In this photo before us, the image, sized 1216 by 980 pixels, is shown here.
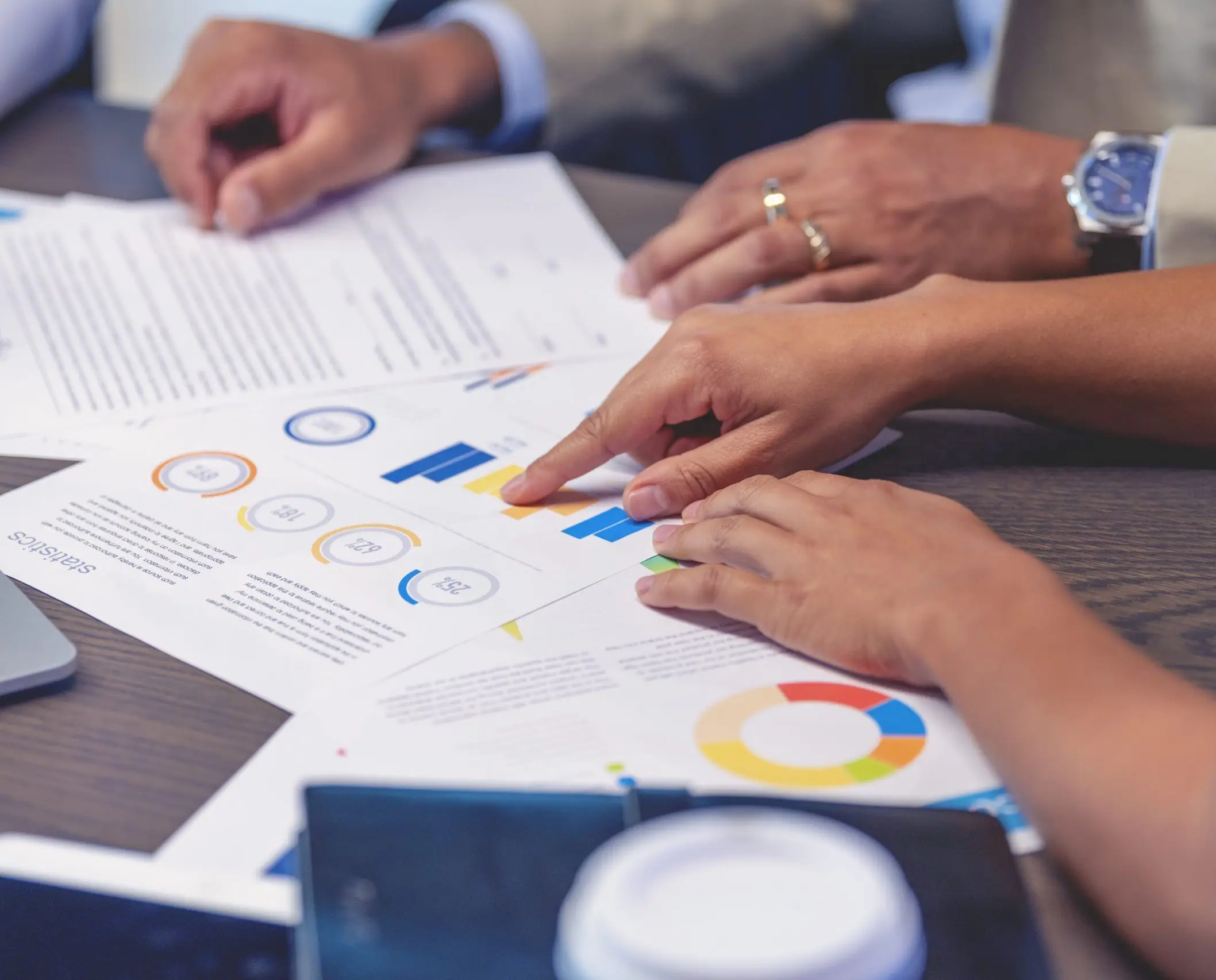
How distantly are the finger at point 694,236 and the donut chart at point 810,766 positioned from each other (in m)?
0.44

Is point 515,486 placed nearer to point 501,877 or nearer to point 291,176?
point 501,877

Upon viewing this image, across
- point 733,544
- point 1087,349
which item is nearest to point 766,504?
point 733,544

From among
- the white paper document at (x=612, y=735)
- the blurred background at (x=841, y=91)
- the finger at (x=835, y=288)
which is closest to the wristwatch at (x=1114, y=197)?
the finger at (x=835, y=288)

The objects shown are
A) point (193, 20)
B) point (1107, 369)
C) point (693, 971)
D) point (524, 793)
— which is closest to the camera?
point (693, 971)

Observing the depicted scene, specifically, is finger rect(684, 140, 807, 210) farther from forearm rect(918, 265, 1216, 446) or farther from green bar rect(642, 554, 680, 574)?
green bar rect(642, 554, 680, 574)

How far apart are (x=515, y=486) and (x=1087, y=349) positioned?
1.06ft

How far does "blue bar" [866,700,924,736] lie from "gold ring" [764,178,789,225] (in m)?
0.46

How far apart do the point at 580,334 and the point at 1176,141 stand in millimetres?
400

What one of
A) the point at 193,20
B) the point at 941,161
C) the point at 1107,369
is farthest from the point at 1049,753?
the point at 193,20

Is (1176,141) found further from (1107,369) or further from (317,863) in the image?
(317,863)

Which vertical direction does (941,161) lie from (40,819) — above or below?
above

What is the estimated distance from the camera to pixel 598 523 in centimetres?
67

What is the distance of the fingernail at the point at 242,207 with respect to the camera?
0.98 metres

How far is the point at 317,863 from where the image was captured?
40 cm
